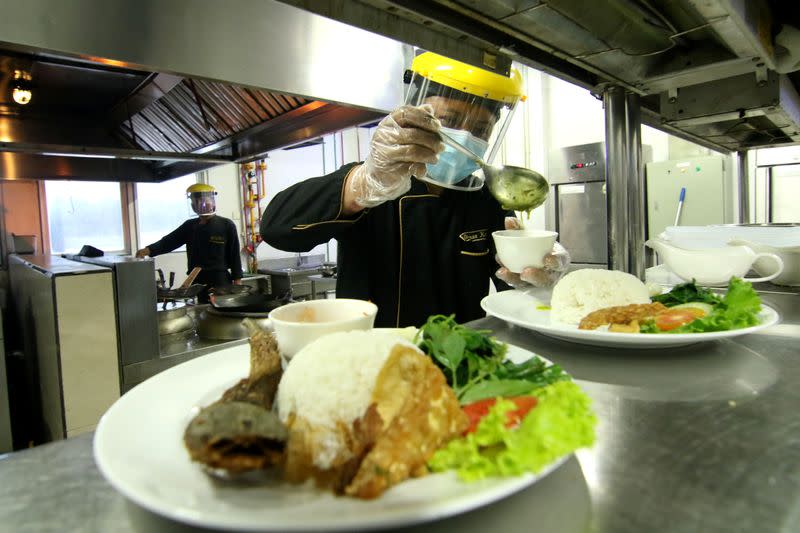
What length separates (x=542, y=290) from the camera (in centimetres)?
156

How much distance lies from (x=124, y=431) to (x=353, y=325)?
1.15 feet

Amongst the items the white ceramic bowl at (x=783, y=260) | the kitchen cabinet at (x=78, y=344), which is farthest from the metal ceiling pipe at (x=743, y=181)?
the kitchen cabinet at (x=78, y=344)

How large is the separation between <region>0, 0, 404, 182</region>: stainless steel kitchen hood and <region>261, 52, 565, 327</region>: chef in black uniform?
25.8 inches

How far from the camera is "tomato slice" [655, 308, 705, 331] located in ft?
3.23

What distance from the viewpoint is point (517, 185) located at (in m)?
1.54

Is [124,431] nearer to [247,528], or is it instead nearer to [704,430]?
[247,528]

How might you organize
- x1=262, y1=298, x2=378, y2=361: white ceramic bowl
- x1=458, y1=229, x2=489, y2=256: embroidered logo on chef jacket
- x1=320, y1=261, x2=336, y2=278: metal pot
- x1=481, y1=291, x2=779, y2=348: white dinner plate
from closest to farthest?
x1=262, y1=298, x2=378, y2=361: white ceramic bowl, x1=481, y1=291, x2=779, y2=348: white dinner plate, x1=458, y1=229, x2=489, y2=256: embroidered logo on chef jacket, x1=320, y1=261, x2=336, y2=278: metal pot

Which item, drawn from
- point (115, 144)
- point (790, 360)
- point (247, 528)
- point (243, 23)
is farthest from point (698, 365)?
point (115, 144)

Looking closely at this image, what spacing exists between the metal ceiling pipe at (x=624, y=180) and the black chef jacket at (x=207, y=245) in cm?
480

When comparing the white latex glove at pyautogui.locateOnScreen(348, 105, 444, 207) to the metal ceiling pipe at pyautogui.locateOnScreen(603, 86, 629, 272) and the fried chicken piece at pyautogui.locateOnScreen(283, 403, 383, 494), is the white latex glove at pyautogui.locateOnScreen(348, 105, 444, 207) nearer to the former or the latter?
the metal ceiling pipe at pyautogui.locateOnScreen(603, 86, 629, 272)

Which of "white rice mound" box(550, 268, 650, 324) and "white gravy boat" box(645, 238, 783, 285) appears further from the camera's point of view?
"white gravy boat" box(645, 238, 783, 285)

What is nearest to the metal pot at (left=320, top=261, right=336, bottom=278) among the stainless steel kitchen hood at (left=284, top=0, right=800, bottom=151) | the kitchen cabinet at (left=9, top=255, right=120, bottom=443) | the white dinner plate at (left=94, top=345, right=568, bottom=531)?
the kitchen cabinet at (left=9, top=255, right=120, bottom=443)

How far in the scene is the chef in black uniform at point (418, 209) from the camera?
A: 1.59 meters

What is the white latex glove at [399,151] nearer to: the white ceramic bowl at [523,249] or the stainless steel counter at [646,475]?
the white ceramic bowl at [523,249]
